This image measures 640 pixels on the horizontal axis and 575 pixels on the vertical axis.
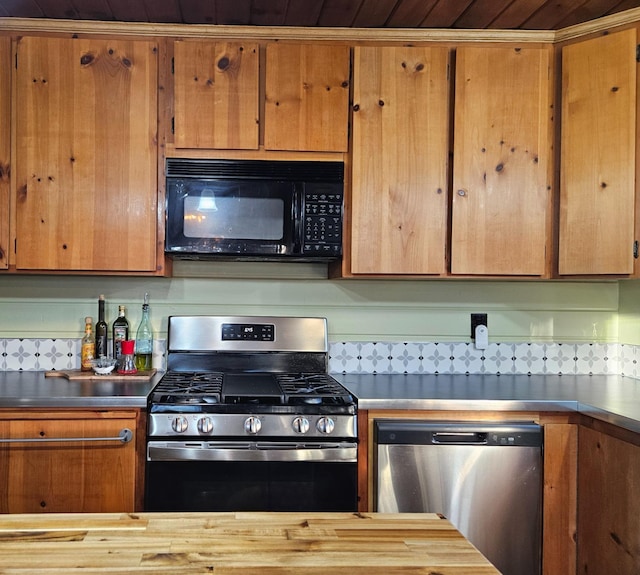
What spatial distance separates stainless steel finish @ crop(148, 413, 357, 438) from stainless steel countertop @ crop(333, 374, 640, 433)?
10 centimetres

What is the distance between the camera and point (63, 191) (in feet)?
7.43

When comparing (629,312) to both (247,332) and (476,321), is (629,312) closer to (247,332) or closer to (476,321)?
(476,321)

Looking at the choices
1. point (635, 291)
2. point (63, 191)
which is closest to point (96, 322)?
point (63, 191)

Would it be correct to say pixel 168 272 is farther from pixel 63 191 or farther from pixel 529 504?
pixel 529 504

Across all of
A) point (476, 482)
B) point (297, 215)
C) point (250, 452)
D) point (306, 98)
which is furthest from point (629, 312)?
point (250, 452)

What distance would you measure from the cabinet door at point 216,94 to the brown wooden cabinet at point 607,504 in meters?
1.64

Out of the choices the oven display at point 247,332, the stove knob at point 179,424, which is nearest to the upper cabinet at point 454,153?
the oven display at point 247,332

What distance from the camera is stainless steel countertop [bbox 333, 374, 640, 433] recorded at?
1956mm

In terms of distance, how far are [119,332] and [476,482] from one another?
60.9 inches

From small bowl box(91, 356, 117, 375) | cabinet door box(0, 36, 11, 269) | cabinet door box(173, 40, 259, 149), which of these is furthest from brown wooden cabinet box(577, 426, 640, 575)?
cabinet door box(0, 36, 11, 269)

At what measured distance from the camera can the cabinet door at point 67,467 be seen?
193 centimetres

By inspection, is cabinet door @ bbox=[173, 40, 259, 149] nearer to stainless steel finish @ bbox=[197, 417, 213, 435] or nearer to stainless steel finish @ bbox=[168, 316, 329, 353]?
stainless steel finish @ bbox=[168, 316, 329, 353]

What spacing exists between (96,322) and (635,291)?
2357mm

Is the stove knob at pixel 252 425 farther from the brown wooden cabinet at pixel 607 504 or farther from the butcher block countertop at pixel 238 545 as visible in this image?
the brown wooden cabinet at pixel 607 504
